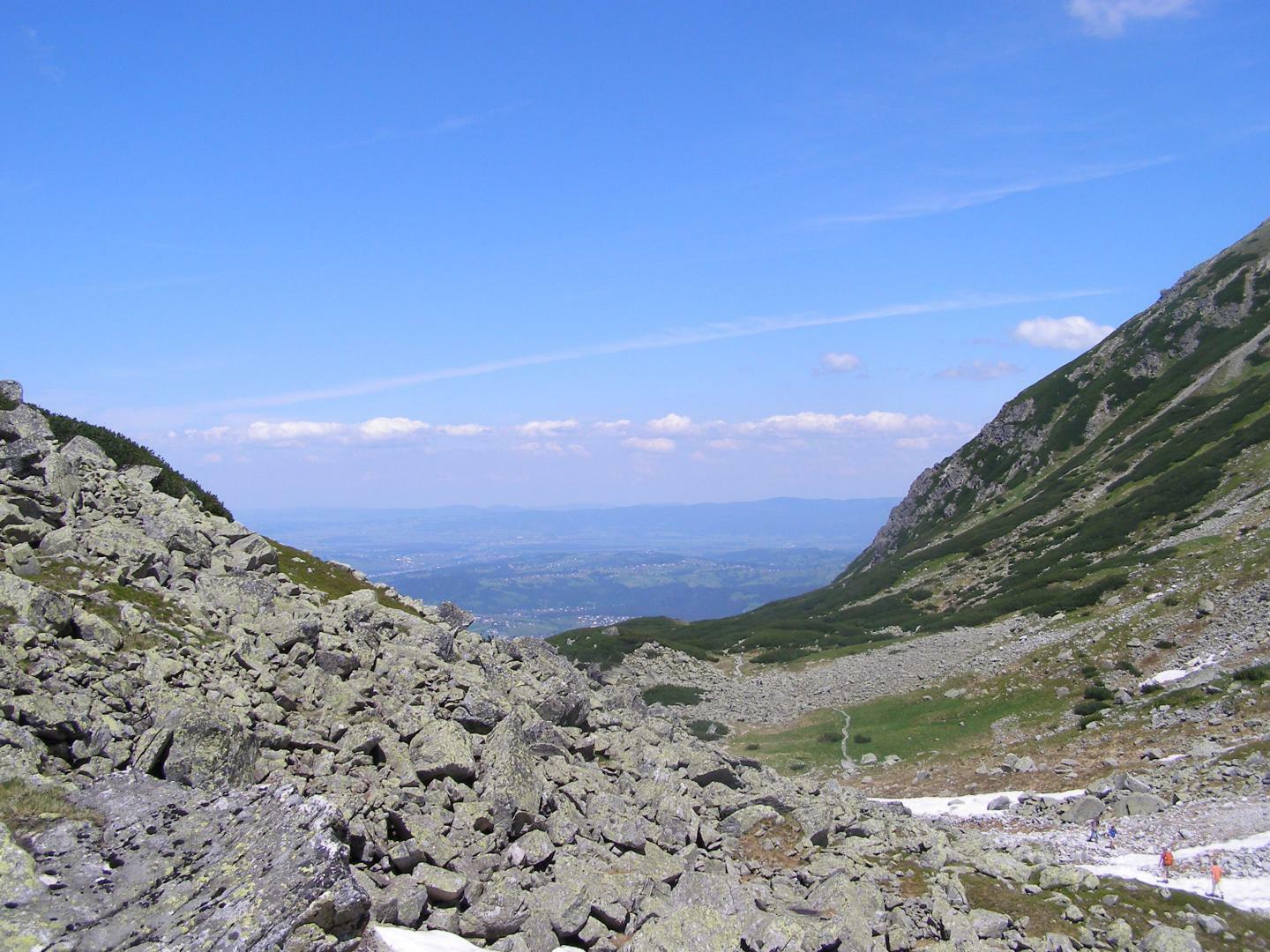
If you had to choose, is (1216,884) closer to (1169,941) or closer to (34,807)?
(1169,941)

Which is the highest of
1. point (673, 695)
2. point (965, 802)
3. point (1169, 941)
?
point (1169, 941)

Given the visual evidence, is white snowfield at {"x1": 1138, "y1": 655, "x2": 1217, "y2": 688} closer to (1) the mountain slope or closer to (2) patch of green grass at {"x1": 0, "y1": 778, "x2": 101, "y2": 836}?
(1) the mountain slope

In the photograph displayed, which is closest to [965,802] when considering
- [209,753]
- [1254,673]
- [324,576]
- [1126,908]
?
[1254,673]

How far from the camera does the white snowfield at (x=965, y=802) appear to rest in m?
34.3

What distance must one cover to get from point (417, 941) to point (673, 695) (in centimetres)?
6409

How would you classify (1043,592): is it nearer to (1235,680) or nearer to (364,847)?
(1235,680)

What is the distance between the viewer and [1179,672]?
43406 mm

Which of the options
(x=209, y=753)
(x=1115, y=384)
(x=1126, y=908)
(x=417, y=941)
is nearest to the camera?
(x=417, y=941)

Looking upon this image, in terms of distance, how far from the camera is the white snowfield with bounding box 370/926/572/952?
11477 millimetres

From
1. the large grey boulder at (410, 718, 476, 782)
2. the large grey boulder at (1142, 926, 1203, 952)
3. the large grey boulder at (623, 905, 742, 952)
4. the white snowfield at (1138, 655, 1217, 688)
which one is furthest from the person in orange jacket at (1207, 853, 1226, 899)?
the white snowfield at (1138, 655, 1217, 688)

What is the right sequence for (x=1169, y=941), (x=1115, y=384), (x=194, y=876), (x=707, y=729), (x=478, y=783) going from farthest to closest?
(x=1115, y=384) → (x=707, y=729) → (x=1169, y=941) → (x=478, y=783) → (x=194, y=876)

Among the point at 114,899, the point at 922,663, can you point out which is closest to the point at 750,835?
the point at 114,899

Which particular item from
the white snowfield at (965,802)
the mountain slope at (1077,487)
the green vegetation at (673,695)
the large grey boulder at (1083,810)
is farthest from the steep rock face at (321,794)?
the mountain slope at (1077,487)

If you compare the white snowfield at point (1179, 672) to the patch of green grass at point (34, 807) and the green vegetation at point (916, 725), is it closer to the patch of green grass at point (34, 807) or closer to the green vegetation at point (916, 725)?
the green vegetation at point (916, 725)
